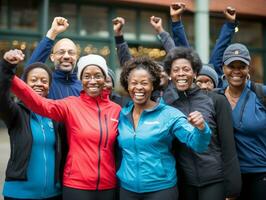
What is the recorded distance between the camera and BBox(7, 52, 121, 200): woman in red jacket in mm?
3717

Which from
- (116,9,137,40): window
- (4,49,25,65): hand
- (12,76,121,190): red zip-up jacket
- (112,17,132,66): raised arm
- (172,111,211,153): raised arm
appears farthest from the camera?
(116,9,137,40): window

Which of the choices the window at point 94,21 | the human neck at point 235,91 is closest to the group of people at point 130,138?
the human neck at point 235,91

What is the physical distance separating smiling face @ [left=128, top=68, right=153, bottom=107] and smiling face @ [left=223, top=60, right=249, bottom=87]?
92cm

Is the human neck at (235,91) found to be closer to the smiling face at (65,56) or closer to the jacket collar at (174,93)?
the jacket collar at (174,93)

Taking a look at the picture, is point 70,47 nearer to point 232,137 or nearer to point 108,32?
point 232,137

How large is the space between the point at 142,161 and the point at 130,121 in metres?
0.38

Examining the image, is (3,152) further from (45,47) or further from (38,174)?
(38,174)

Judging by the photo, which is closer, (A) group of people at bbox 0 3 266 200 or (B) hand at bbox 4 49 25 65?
(B) hand at bbox 4 49 25 65

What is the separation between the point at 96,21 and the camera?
1427 centimetres

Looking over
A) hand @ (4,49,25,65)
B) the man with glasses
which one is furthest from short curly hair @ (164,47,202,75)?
hand @ (4,49,25,65)

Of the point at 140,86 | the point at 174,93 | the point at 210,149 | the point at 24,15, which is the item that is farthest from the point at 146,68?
the point at 24,15

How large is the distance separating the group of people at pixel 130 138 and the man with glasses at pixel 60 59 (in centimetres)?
42

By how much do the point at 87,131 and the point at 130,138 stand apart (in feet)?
1.26

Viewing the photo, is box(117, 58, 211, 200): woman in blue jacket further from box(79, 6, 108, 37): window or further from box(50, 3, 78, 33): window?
box(79, 6, 108, 37): window
